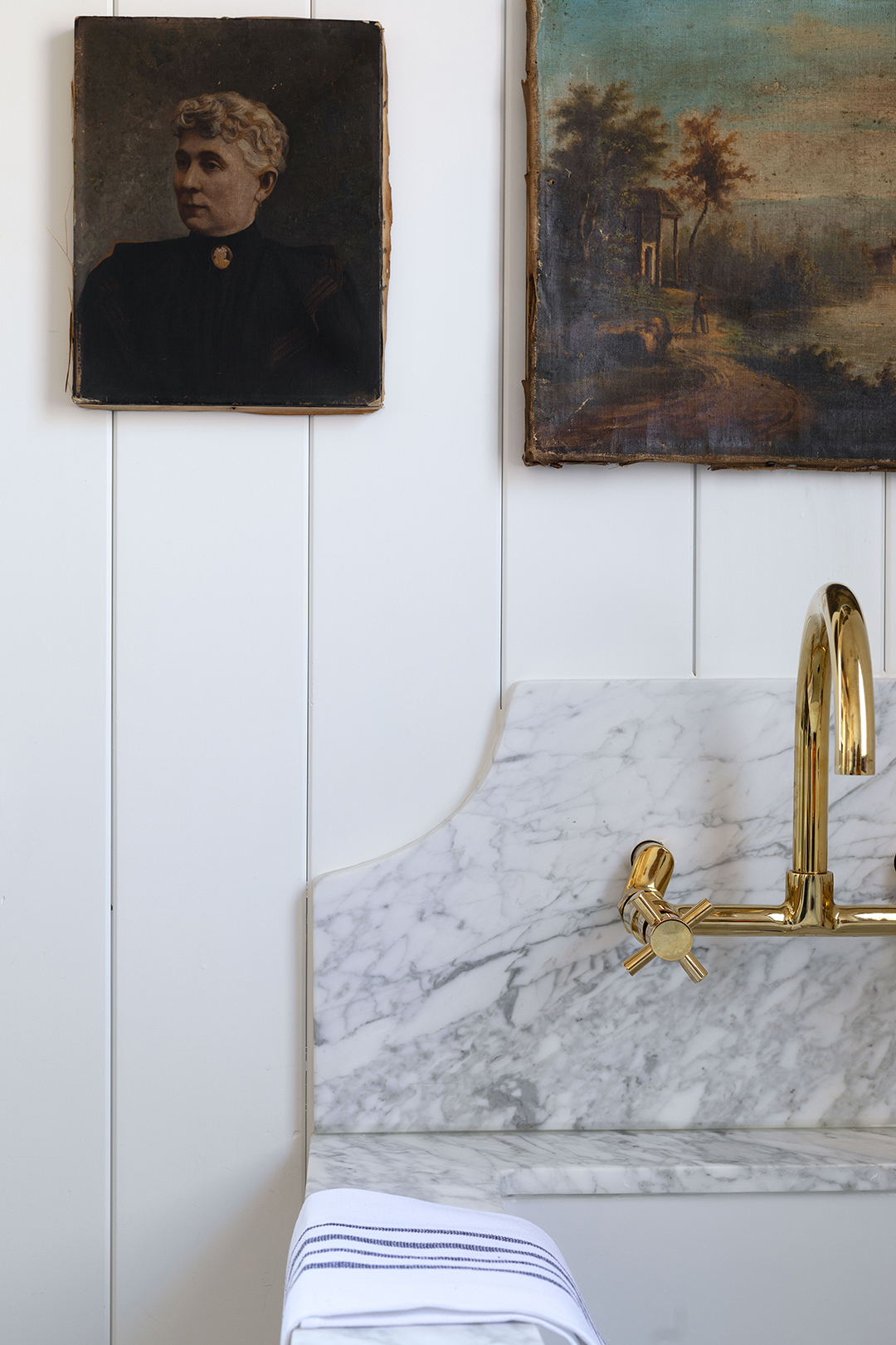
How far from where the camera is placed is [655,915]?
0.70 meters

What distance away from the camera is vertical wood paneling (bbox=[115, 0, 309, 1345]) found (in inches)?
30.2

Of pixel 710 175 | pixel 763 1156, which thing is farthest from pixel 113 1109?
pixel 710 175

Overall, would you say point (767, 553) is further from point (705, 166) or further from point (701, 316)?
point (705, 166)

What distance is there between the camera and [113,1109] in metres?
0.77

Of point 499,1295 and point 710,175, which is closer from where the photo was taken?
point 499,1295

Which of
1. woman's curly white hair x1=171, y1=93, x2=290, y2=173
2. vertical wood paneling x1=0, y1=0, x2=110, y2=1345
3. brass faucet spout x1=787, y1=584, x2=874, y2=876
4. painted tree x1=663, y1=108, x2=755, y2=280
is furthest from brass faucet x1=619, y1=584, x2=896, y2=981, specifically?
woman's curly white hair x1=171, y1=93, x2=290, y2=173

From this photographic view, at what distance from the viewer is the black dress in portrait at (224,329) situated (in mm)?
743

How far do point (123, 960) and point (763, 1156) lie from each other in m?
0.54

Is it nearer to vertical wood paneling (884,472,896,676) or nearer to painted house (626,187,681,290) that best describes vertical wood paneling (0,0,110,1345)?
painted house (626,187,681,290)

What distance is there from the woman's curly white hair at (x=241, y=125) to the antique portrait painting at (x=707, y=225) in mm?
208

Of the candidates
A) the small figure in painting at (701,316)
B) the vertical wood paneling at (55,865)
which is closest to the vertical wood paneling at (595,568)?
the small figure in painting at (701,316)

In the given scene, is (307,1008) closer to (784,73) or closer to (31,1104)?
(31,1104)

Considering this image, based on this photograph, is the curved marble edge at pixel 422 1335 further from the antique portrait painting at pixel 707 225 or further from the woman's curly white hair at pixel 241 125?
the woman's curly white hair at pixel 241 125

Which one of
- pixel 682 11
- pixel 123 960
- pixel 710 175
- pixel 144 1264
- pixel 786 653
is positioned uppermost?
pixel 682 11
